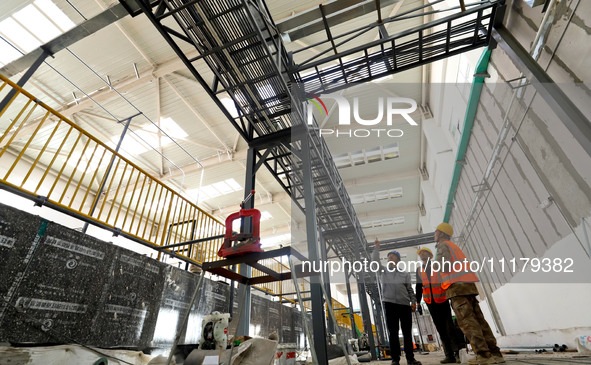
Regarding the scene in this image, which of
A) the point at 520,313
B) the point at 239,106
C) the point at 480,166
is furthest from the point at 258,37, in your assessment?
the point at 520,313

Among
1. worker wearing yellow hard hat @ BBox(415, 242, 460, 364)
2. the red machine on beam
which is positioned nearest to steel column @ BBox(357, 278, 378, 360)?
worker wearing yellow hard hat @ BBox(415, 242, 460, 364)

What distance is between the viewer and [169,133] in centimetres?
1297

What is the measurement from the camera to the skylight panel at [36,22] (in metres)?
8.66

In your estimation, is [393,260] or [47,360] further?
[393,260]

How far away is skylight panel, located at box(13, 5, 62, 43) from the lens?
341 inches

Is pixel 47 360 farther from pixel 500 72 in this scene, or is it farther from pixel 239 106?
pixel 500 72

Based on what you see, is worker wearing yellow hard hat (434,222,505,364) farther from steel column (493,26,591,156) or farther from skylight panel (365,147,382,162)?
skylight panel (365,147,382,162)

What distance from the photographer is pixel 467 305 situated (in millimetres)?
3768

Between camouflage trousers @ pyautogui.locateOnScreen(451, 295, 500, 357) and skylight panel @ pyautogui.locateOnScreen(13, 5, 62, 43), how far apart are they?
524 inches

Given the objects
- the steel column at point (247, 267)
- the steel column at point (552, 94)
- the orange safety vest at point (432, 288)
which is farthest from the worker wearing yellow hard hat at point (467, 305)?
the steel column at point (247, 267)

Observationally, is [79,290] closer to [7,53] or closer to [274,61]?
[274,61]

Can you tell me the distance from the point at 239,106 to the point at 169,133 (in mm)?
8440

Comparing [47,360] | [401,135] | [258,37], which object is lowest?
[47,360]

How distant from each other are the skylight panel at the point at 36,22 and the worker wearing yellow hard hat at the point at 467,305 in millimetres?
12874
